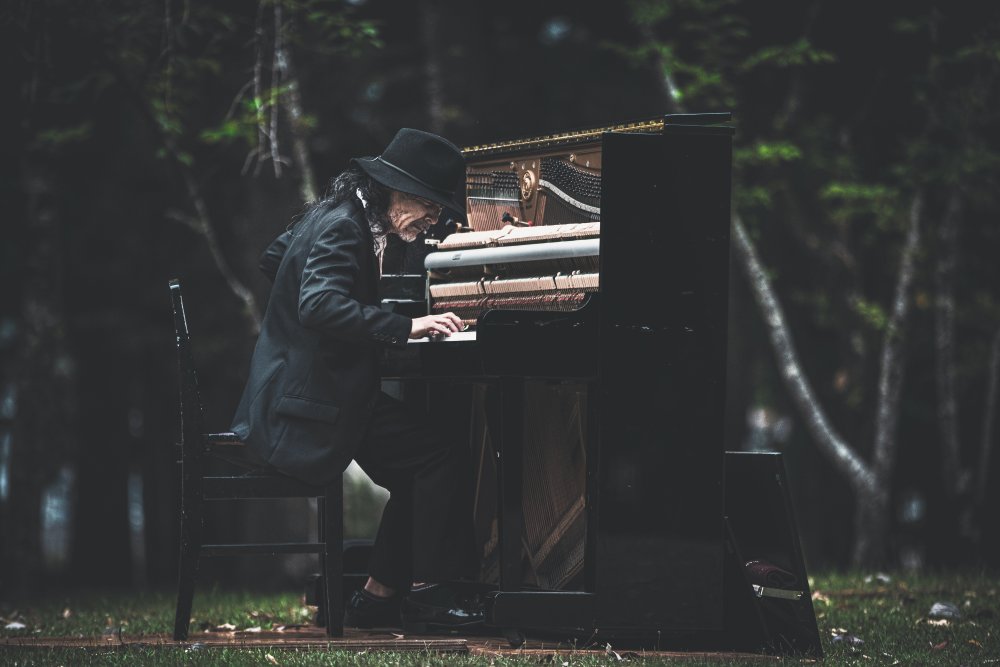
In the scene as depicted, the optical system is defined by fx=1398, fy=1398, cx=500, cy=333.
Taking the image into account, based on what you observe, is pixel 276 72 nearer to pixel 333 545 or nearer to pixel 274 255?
pixel 274 255

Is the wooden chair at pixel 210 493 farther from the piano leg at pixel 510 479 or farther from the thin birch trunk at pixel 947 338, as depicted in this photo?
the thin birch trunk at pixel 947 338

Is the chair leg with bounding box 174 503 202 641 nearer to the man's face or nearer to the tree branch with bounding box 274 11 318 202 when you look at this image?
the man's face

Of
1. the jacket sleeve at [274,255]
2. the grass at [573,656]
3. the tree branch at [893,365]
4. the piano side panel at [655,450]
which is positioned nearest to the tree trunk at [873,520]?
the tree branch at [893,365]

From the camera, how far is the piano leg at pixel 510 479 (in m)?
5.50

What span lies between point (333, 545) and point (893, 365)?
7.48 m

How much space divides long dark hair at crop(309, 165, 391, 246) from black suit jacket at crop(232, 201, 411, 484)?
0.09 m

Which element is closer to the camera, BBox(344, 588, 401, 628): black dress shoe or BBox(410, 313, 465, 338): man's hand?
BBox(410, 313, 465, 338): man's hand

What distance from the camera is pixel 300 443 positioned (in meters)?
5.56

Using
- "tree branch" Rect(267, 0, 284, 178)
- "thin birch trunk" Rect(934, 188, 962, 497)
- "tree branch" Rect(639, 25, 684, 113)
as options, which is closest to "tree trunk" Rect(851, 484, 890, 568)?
"thin birch trunk" Rect(934, 188, 962, 497)

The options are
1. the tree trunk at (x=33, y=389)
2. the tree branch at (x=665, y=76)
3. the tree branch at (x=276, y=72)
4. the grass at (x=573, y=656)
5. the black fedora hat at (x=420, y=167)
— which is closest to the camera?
the grass at (x=573, y=656)

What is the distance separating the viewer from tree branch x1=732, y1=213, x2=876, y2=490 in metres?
11.3

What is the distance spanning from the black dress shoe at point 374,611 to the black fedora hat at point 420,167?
1.70 m

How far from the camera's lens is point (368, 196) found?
5.88m

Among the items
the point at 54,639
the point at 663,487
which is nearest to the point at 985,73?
the point at 663,487
